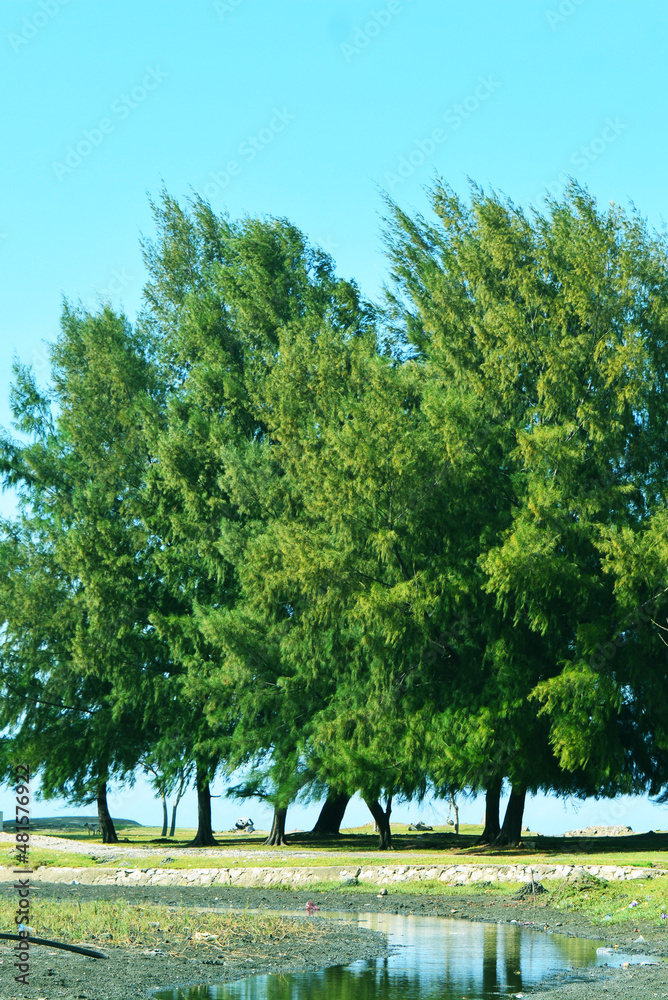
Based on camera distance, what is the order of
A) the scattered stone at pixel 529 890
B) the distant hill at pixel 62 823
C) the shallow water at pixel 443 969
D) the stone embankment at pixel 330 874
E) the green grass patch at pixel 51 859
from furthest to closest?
1. the distant hill at pixel 62 823
2. the green grass patch at pixel 51 859
3. the stone embankment at pixel 330 874
4. the scattered stone at pixel 529 890
5. the shallow water at pixel 443 969

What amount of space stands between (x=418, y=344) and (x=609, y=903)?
18682 mm

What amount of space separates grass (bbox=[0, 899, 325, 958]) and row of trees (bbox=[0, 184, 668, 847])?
10.9m

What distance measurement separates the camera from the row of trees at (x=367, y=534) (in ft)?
87.2

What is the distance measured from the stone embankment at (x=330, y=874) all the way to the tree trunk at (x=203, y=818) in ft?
30.6

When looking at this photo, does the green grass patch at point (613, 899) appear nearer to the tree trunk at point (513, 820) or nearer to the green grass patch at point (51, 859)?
the tree trunk at point (513, 820)

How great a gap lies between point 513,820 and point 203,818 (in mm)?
10903

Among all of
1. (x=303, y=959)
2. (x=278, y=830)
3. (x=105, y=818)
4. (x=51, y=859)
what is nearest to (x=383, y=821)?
(x=278, y=830)

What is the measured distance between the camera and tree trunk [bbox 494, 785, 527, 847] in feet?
92.9

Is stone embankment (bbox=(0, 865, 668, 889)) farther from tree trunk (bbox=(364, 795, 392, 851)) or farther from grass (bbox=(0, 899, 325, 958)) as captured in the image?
tree trunk (bbox=(364, 795, 392, 851))

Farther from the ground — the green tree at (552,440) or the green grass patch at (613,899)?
the green tree at (552,440)

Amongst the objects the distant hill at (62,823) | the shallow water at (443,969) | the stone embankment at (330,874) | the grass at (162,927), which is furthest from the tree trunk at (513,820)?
the distant hill at (62,823)

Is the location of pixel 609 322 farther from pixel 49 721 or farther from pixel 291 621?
pixel 49 721

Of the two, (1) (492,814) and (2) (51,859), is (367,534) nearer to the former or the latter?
(1) (492,814)

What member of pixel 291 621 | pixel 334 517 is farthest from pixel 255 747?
pixel 334 517
